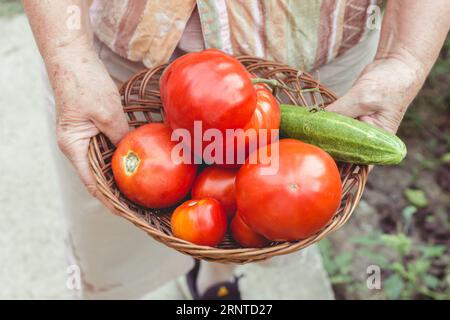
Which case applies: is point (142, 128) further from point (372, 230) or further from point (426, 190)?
point (426, 190)

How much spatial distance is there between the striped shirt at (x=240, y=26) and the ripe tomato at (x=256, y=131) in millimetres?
196

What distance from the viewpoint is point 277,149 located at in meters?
1.31

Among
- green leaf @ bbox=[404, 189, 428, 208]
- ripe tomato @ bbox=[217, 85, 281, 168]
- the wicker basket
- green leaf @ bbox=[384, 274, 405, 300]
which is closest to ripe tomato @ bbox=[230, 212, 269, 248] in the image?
the wicker basket

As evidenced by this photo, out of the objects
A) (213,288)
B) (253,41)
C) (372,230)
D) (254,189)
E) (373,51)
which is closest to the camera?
(254,189)

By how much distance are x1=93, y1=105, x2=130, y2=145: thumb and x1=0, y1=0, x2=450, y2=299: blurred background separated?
A: 95 cm

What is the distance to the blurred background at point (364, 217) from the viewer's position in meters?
2.30

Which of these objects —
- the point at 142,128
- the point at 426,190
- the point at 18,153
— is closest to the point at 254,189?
the point at 142,128

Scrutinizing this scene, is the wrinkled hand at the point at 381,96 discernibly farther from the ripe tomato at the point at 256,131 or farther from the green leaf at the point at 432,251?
the green leaf at the point at 432,251

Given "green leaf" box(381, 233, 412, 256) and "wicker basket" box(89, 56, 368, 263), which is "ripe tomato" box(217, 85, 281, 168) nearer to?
"wicker basket" box(89, 56, 368, 263)

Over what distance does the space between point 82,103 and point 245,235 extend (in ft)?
1.59

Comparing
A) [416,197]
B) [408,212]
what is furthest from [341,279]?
[416,197]

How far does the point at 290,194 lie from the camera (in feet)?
4.09

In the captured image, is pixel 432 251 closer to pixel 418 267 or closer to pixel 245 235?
pixel 418 267

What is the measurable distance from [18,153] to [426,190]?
6.12 ft
